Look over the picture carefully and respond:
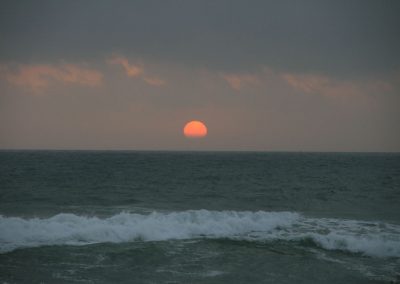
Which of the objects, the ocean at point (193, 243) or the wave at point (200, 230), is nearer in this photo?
the ocean at point (193, 243)

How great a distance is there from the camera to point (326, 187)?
40625mm

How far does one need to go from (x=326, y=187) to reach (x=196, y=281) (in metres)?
31.5

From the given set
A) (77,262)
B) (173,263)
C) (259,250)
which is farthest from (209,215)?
(77,262)

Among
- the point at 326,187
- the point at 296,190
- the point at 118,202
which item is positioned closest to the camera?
the point at 118,202

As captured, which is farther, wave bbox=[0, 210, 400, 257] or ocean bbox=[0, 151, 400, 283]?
wave bbox=[0, 210, 400, 257]

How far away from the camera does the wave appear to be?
1630 cm

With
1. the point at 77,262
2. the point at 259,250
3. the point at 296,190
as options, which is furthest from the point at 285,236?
the point at 296,190

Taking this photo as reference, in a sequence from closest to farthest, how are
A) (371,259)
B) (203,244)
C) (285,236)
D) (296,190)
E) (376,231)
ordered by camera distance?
1. (371,259)
2. (203,244)
3. (285,236)
4. (376,231)
5. (296,190)

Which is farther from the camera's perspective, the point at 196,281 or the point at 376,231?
the point at 376,231

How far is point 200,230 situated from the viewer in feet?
61.6

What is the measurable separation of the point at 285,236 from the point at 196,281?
7437mm

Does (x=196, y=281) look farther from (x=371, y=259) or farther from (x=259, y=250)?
(x=371, y=259)

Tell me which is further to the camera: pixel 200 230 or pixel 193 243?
pixel 200 230

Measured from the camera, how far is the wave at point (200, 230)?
16.3 m
